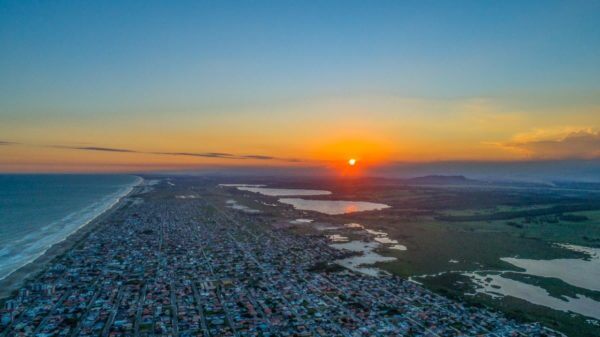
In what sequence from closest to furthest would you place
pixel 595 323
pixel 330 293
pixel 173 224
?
1. pixel 595 323
2. pixel 330 293
3. pixel 173 224

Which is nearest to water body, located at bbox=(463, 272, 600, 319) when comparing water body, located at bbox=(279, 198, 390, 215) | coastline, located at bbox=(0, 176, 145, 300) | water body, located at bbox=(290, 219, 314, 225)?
water body, located at bbox=(290, 219, 314, 225)

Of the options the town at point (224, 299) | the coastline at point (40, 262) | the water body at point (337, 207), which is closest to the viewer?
the town at point (224, 299)

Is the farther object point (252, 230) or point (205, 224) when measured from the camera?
point (205, 224)

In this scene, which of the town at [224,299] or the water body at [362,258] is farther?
the water body at [362,258]

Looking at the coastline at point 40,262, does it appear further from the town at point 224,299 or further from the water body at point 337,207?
the water body at point 337,207

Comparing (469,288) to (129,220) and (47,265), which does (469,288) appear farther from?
(129,220)

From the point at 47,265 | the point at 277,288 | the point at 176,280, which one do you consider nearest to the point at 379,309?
the point at 277,288

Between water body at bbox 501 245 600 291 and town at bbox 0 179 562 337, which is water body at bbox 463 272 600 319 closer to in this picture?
water body at bbox 501 245 600 291

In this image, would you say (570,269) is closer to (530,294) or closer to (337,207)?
(530,294)

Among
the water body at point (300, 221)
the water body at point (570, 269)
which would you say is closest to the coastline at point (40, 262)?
Result: the water body at point (300, 221)

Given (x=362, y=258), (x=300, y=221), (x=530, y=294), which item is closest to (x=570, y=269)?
(x=530, y=294)
